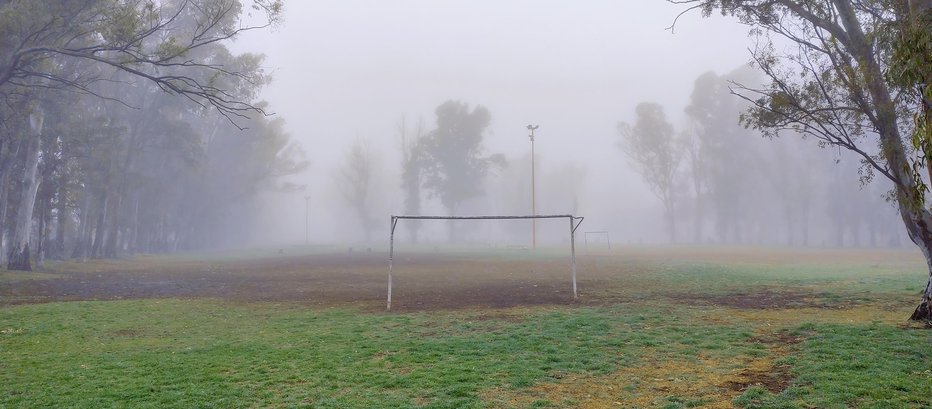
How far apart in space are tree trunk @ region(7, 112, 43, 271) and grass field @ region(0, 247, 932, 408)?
12.1 meters

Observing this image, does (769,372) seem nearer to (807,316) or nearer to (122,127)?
(807,316)

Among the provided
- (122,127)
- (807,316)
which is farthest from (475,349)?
(122,127)

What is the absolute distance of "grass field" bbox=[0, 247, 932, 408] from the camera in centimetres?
783

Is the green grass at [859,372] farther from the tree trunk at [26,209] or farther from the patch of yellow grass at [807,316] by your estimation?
the tree trunk at [26,209]

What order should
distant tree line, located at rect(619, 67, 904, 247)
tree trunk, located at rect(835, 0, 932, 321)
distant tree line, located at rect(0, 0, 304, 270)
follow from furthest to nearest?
distant tree line, located at rect(619, 67, 904, 247) < distant tree line, located at rect(0, 0, 304, 270) < tree trunk, located at rect(835, 0, 932, 321)

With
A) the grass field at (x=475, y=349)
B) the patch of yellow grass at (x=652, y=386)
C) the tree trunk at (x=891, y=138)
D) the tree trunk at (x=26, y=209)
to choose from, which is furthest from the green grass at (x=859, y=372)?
the tree trunk at (x=26, y=209)

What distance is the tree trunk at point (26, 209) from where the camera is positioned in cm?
3038

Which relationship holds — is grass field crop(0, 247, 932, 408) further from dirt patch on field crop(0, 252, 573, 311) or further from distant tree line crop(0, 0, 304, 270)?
distant tree line crop(0, 0, 304, 270)

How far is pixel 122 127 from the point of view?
4034 centimetres

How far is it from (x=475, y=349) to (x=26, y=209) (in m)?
29.2

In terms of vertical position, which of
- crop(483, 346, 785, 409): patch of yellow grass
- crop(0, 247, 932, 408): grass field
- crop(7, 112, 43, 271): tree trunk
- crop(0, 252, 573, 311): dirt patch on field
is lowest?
crop(483, 346, 785, 409): patch of yellow grass

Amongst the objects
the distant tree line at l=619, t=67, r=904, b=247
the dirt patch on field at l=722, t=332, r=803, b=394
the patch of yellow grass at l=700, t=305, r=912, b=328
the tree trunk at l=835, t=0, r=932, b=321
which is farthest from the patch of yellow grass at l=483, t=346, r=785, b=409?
the distant tree line at l=619, t=67, r=904, b=247

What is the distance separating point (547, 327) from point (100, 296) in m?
15.5

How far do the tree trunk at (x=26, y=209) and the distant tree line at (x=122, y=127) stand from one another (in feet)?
0.20
